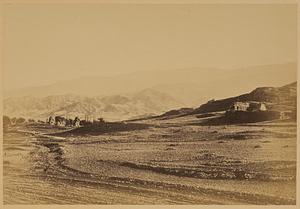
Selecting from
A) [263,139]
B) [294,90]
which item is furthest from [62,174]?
[294,90]

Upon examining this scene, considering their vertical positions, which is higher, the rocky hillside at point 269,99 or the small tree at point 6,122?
the rocky hillside at point 269,99

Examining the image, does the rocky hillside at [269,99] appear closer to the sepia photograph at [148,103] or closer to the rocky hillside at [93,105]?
the sepia photograph at [148,103]

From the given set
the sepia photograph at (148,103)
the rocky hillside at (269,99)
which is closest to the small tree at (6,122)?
the sepia photograph at (148,103)

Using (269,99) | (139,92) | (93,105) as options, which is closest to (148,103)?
(139,92)

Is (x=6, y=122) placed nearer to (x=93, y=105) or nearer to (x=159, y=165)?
(x=93, y=105)

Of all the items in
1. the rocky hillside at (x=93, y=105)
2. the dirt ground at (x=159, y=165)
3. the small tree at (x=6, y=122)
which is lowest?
the dirt ground at (x=159, y=165)

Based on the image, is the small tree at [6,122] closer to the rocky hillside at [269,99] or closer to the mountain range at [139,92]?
the mountain range at [139,92]

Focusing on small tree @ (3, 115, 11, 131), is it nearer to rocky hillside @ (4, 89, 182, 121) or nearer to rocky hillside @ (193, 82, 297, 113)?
rocky hillside @ (4, 89, 182, 121)
